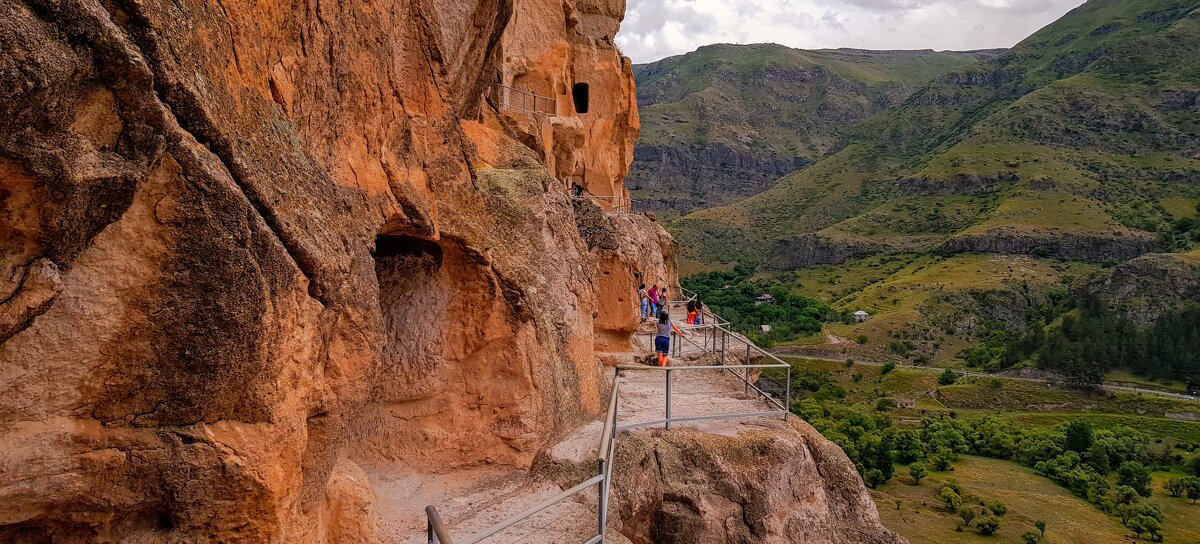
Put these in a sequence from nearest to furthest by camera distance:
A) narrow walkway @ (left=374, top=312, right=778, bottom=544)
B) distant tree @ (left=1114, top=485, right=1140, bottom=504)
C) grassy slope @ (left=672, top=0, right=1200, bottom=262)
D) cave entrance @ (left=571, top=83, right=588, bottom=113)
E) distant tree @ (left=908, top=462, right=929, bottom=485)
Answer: narrow walkway @ (left=374, top=312, right=778, bottom=544)
cave entrance @ (left=571, top=83, right=588, bottom=113)
distant tree @ (left=1114, top=485, right=1140, bottom=504)
distant tree @ (left=908, top=462, right=929, bottom=485)
grassy slope @ (left=672, top=0, right=1200, bottom=262)

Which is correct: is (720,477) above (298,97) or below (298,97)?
below

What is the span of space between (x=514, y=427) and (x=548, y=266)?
2.39m

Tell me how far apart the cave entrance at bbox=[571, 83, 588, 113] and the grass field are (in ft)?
76.5

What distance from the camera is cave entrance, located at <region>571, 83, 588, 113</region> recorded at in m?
30.4

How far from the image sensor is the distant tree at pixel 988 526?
114 feet

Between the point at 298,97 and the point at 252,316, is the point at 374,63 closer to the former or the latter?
the point at 298,97

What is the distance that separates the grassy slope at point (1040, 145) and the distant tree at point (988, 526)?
6711 cm

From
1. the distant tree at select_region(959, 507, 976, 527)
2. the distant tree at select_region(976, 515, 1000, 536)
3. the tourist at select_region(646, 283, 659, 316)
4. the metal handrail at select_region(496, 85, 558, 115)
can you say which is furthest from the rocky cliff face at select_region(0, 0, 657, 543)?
the distant tree at select_region(959, 507, 976, 527)

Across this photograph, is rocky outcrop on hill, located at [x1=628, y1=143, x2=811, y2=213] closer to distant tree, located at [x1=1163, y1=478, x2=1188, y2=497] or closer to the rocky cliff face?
distant tree, located at [x1=1163, y1=478, x2=1188, y2=497]

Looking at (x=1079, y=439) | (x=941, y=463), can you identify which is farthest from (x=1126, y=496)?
(x=1079, y=439)

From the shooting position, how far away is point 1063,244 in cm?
9194

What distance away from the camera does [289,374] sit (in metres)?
5.95

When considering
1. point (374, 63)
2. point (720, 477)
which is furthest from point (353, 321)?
point (720, 477)

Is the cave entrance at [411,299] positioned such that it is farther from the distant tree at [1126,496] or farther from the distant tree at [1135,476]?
the distant tree at [1135,476]
